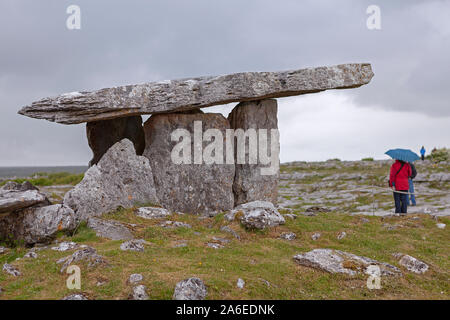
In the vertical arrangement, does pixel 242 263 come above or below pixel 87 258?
below

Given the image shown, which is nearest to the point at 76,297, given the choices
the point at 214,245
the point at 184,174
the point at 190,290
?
the point at 190,290

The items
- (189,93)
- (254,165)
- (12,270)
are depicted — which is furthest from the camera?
(254,165)

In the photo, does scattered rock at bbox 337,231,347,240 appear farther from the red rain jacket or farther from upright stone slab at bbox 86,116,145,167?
upright stone slab at bbox 86,116,145,167

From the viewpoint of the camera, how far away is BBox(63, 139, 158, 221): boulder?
538 inches

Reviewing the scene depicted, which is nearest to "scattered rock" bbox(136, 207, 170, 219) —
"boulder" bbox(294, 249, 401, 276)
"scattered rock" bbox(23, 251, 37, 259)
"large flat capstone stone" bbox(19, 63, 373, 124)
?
"large flat capstone stone" bbox(19, 63, 373, 124)

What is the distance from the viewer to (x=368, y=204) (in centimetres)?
2245

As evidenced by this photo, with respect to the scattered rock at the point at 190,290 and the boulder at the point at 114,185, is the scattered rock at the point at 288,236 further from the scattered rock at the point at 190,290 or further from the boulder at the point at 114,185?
the boulder at the point at 114,185

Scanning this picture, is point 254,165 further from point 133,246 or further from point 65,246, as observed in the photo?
point 65,246

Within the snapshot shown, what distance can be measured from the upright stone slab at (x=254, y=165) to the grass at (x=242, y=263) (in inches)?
147

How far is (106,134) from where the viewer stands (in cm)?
1809

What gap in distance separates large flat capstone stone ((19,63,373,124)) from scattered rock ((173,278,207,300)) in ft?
28.1

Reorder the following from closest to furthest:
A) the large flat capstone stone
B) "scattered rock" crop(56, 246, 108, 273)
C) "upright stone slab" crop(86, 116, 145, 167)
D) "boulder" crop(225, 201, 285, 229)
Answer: "scattered rock" crop(56, 246, 108, 273) < "boulder" crop(225, 201, 285, 229) < the large flat capstone stone < "upright stone slab" crop(86, 116, 145, 167)

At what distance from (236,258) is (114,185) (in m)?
6.45
